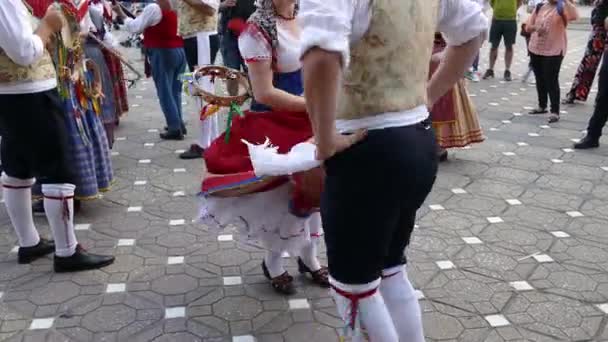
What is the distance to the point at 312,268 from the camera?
315 centimetres

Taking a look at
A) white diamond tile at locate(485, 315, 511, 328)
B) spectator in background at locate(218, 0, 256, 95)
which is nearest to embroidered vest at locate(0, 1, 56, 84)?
spectator in background at locate(218, 0, 256, 95)

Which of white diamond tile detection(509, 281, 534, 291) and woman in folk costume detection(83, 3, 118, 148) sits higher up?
woman in folk costume detection(83, 3, 118, 148)

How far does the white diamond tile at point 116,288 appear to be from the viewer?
3094mm

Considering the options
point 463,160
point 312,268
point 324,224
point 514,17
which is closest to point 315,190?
point 324,224

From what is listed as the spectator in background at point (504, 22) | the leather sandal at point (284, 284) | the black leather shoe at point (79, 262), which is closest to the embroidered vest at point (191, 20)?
the black leather shoe at point (79, 262)

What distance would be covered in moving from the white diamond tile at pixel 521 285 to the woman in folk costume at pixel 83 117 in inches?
99.7

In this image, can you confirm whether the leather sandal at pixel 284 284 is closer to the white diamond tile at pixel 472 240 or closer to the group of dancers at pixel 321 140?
the group of dancers at pixel 321 140

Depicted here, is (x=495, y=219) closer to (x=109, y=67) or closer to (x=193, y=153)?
(x=193, y=153)

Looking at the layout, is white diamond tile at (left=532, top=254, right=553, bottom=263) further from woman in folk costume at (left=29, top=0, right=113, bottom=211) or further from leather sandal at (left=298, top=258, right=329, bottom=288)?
woman in folk costume at (left=29, top=0, right=113, bottom=211)

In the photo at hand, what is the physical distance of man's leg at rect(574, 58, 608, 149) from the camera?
18.4 ft

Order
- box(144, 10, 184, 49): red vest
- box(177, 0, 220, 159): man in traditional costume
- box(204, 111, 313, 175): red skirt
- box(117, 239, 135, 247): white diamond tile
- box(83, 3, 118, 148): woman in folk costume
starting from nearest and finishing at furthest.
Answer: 1. box(204, 111, 313, 175): red skirt
2. box(117, 239, 135, 247): white diamond tile
3. box(83, 3, 118, 148): woman in folk costume
4. box(177, 0, 220, 159): man in traditional costume
5. box(144, 10, 184, 49): red vest

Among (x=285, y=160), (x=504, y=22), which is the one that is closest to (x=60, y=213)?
(x=285, y=160)

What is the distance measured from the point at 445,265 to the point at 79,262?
6.90 ft

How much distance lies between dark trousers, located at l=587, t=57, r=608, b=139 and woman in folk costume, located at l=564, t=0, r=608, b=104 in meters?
1.50
